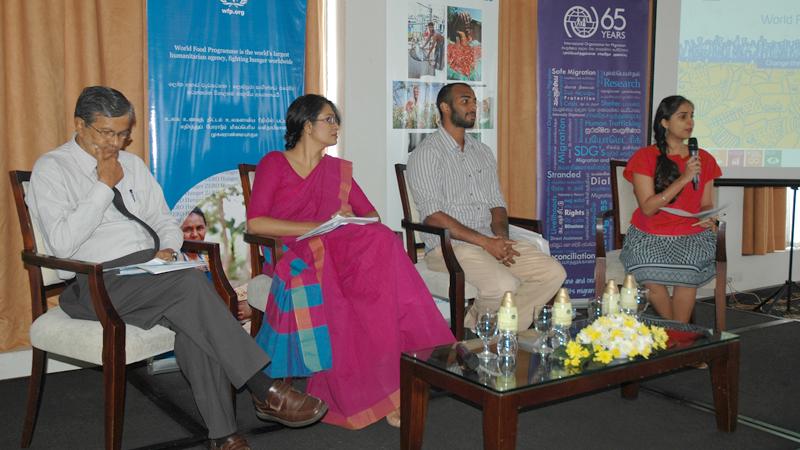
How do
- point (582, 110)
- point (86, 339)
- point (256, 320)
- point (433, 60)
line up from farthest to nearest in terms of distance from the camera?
point (582, 110) < point (433, 60) < point (256, 320) < point (86, 339)

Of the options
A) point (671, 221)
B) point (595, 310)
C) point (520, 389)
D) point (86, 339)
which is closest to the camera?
point (520, 389)

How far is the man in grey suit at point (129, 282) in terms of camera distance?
2.42 metres

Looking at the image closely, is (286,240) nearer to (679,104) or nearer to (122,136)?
(122,136)

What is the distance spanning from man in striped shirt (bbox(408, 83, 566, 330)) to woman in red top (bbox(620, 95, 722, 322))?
1.56 feet

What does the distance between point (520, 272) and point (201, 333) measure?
5.55ft

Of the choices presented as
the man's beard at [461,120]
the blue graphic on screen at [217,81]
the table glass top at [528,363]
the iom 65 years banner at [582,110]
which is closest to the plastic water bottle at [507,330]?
the table glass top at [528,363]

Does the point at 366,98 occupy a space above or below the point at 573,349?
above

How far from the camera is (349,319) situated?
9.39 ft

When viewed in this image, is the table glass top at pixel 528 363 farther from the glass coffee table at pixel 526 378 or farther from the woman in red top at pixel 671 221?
the woman in red top at pixel 671 221

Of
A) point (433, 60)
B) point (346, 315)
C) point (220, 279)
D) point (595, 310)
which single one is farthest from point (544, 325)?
point (433, 60)

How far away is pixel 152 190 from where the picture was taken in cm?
285

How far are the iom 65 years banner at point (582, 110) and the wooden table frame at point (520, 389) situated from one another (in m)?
1.99

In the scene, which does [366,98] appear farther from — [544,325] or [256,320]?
[544,325]

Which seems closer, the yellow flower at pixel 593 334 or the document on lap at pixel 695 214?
the yellow flower at pixel 593 334
